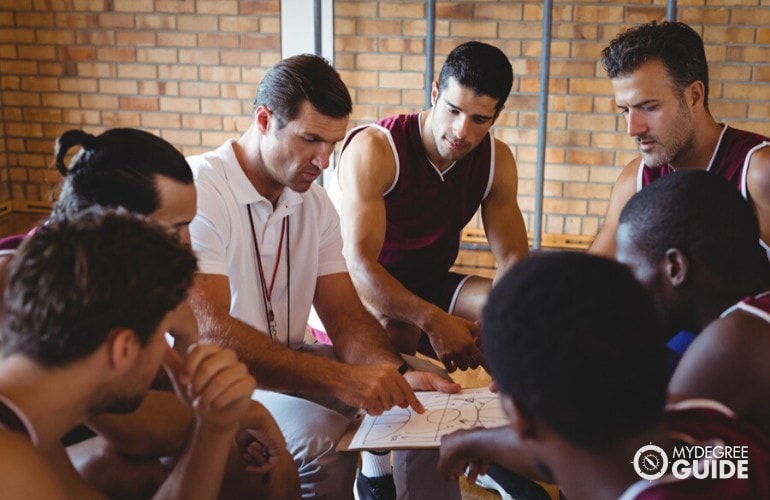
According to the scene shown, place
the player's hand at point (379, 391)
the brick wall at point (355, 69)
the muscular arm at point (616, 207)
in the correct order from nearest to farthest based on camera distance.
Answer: the player's hand at point (379, 391), the muscular arm at point (616, 207), the brick wall at point (355, 69)

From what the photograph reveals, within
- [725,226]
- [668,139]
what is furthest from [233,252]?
[668,139]

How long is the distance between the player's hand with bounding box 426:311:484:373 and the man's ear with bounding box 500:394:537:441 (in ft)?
3.37

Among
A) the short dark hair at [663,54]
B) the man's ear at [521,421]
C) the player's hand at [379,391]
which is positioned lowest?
the player's hand at [379,391]

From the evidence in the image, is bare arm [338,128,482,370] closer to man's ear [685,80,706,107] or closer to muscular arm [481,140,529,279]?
muscular arm [481,140,529,279]

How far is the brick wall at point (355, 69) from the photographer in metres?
3.78

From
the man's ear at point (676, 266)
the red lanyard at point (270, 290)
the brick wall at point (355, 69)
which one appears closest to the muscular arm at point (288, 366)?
the red lanyard at point (270, 290)

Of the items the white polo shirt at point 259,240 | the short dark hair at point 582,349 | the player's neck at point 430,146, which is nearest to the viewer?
the short dark hair at point 582,349

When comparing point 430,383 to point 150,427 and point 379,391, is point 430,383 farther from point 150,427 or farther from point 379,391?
point 150,427

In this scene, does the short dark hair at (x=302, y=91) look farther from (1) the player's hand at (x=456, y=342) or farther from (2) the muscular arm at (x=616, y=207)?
(2) the muscular arm at (x=616, y=207)

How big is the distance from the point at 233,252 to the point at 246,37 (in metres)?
2.42

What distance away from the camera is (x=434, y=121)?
8.52 feet

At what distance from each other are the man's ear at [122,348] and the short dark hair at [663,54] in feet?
5.50

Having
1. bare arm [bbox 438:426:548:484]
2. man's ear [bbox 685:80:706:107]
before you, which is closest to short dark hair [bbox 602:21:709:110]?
man's ear [bbox 685:80:706:107]

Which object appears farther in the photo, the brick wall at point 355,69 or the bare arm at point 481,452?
the brick wall at point 355,69
